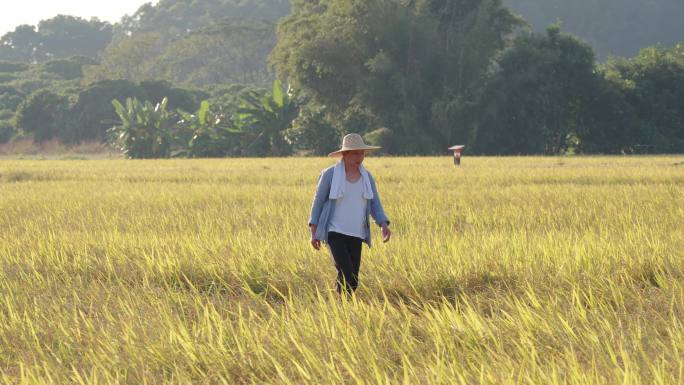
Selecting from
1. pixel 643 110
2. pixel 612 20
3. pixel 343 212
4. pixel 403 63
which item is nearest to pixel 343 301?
pixel 343 212

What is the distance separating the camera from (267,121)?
3650 cm

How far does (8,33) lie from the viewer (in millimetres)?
115188

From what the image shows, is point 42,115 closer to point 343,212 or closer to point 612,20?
point 343,212

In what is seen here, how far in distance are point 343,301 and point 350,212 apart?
3.05 ft

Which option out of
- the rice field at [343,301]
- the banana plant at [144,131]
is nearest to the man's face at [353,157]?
the rice field at [343,301]

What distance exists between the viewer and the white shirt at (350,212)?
5.41 metres

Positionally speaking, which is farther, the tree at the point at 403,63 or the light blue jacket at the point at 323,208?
the tree at the point at 403,63

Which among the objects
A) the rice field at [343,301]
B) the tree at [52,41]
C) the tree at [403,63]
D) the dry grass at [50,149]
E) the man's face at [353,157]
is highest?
the tree at [52,41]

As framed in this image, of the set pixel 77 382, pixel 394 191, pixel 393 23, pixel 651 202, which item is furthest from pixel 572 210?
pixel 393 23

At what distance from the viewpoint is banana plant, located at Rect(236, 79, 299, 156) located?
3584 centimetres

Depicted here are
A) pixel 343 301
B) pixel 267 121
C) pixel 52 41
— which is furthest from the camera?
pixel 52 41

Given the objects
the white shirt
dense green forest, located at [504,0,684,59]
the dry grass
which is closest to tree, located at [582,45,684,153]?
the dry grass

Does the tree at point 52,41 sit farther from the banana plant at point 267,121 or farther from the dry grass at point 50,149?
the banana plant at point 267,121

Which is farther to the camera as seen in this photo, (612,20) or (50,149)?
(612,20)
